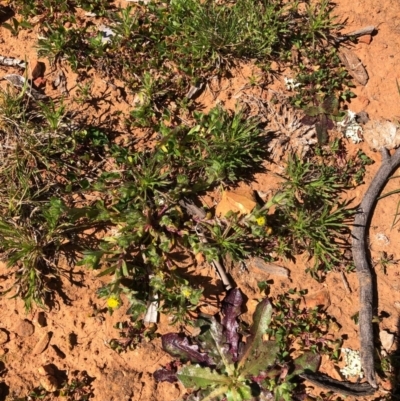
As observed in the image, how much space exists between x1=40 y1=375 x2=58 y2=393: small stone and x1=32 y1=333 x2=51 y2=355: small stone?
188mm

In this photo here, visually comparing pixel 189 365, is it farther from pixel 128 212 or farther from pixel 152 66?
pixel 152 66

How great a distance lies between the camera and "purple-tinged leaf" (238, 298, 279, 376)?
3.51 m

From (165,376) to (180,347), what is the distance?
23 cm

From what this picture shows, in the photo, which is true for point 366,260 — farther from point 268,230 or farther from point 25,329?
point 25,329

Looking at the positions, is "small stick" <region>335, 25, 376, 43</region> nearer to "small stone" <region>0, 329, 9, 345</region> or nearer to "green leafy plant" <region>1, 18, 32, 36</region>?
"green leafy plant" <region>1, 18, 32, 36</region>

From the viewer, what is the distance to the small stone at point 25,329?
346 cm

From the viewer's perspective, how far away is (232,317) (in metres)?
3.61

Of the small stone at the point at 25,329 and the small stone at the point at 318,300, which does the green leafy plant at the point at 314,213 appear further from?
the small stone at the point at 25,329

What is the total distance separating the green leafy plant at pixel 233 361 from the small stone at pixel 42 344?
0.84 meters

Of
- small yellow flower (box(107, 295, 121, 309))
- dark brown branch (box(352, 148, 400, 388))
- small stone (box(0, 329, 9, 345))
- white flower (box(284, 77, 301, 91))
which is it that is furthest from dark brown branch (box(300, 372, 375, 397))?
white flower (box(284, 77, 301, 91))

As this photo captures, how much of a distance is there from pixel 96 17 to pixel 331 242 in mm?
2809

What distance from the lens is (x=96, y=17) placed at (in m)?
4.20

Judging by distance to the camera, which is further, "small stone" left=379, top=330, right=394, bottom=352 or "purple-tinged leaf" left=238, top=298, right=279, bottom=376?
"small stone" left=379, top=330, right=394, bottom=352

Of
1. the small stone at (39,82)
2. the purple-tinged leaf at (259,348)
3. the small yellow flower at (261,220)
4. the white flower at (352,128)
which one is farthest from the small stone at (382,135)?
the small stone at (39,82)
